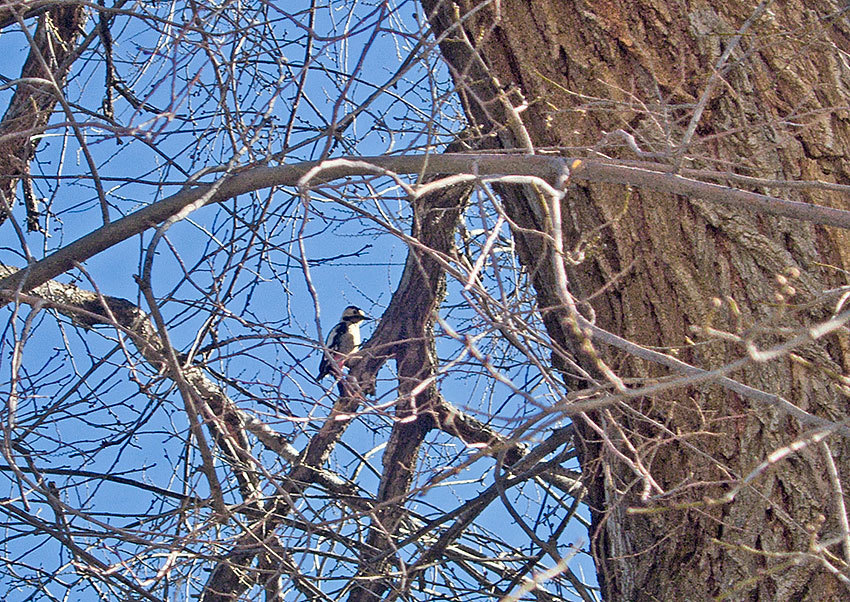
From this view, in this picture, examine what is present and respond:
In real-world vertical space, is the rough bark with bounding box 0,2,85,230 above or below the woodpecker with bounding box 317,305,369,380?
below

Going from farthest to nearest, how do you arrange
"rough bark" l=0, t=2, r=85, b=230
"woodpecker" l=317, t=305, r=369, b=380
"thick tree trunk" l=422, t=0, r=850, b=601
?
"woodpecker" l=317, t=305, r=369, b=380
"rough bark" l=0, t=2, r=85, b=230
"thick tree trunk" l=422, t=0, r=850, b=601

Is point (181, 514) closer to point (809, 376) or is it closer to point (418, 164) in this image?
point (418, 164)

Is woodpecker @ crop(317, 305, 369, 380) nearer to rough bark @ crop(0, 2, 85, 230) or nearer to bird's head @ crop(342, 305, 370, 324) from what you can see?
bird's head @ crop(342, 305, 370, 324)

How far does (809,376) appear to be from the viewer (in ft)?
8.93

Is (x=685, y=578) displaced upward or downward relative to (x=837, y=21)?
downward

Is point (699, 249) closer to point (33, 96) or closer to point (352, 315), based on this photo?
point (33, 96)

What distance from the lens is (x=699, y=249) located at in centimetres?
291

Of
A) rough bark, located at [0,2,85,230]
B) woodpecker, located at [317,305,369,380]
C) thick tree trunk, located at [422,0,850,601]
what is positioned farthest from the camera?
woodpecker, located at [317,305,369,380]

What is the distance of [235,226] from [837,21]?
2.45 m

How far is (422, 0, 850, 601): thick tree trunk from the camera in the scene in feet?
8.84

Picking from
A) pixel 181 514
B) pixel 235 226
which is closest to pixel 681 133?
pixel 235 226

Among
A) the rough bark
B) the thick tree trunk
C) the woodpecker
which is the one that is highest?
the woodpecker

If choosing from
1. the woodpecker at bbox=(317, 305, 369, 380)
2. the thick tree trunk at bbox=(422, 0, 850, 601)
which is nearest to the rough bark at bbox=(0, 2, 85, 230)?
the thick tree trunk at bbox=(422, 0, 850, 601)

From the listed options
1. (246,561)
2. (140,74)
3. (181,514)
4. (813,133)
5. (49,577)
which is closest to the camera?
(813,133)
